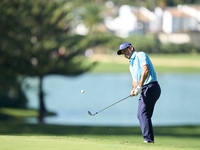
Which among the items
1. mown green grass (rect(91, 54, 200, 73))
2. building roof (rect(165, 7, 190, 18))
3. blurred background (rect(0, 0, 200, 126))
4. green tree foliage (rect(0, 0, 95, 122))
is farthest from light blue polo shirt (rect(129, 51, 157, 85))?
building roof (rect(165, 7, 190, 18))

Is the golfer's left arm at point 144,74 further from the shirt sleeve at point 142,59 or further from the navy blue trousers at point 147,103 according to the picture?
the navy blue trousers at point 147,103

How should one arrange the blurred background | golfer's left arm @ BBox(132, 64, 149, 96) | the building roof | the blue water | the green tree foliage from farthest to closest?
the building roof < the blue water < the blurred background < the green tree foliage < golfer's left arm @ BBox(132, 64, 149, 96)

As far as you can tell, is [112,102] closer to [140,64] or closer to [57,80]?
[57,80]

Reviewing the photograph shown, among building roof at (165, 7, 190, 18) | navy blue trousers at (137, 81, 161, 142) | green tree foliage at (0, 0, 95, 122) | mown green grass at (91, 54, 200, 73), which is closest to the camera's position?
navy blue trousers at (137, 81, 161, 142)

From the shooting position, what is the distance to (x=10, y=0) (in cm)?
2269

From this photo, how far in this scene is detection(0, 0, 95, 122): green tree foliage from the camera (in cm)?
2331

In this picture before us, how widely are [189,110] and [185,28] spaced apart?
85230mm

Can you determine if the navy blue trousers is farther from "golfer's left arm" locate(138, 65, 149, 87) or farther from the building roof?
the building roof

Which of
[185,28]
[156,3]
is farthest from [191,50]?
[156,3]

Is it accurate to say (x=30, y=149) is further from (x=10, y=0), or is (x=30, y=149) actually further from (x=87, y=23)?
(x=87, y=23)

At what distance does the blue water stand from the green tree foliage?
1434 mm

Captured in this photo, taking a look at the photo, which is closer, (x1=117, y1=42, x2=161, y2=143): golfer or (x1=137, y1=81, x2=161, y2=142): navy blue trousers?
(x1=117, y1=42, x2=161, y2=143): golfer

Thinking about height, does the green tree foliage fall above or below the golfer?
above

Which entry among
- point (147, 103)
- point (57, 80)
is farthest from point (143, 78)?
point (57, 80)
